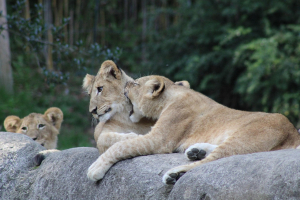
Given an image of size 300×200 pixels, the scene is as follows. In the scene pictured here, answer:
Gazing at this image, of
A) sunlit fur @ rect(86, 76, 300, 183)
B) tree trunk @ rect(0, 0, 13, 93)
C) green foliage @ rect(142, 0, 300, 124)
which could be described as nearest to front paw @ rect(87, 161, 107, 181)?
sunlit fur @ rect(86, 76, 300, 183)

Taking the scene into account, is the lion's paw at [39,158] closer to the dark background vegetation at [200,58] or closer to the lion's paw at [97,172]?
the lion's paw at [97,172]

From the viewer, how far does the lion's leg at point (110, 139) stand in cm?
379

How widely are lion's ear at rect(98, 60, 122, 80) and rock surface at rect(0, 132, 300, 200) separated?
2.50ft

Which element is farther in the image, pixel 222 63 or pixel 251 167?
pixel 222 63

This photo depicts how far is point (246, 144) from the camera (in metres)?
3.19

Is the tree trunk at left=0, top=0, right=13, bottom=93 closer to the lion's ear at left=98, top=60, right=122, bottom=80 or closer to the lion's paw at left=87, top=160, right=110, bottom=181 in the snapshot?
the lion's ear at left=98, top=60, right=122, bottom=80

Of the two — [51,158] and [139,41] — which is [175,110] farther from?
[139,41]

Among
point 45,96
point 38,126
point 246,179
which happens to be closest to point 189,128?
point 246,179

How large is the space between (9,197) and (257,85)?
5742 mm

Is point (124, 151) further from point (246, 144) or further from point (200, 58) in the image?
point (200, 58)

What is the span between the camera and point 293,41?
8641 millimetres

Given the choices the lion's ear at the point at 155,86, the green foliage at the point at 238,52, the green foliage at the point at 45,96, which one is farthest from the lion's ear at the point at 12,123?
the green foliage at the point at 238,52

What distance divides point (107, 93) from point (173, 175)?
1.51m

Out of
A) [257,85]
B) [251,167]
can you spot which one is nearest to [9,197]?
[251,167]
